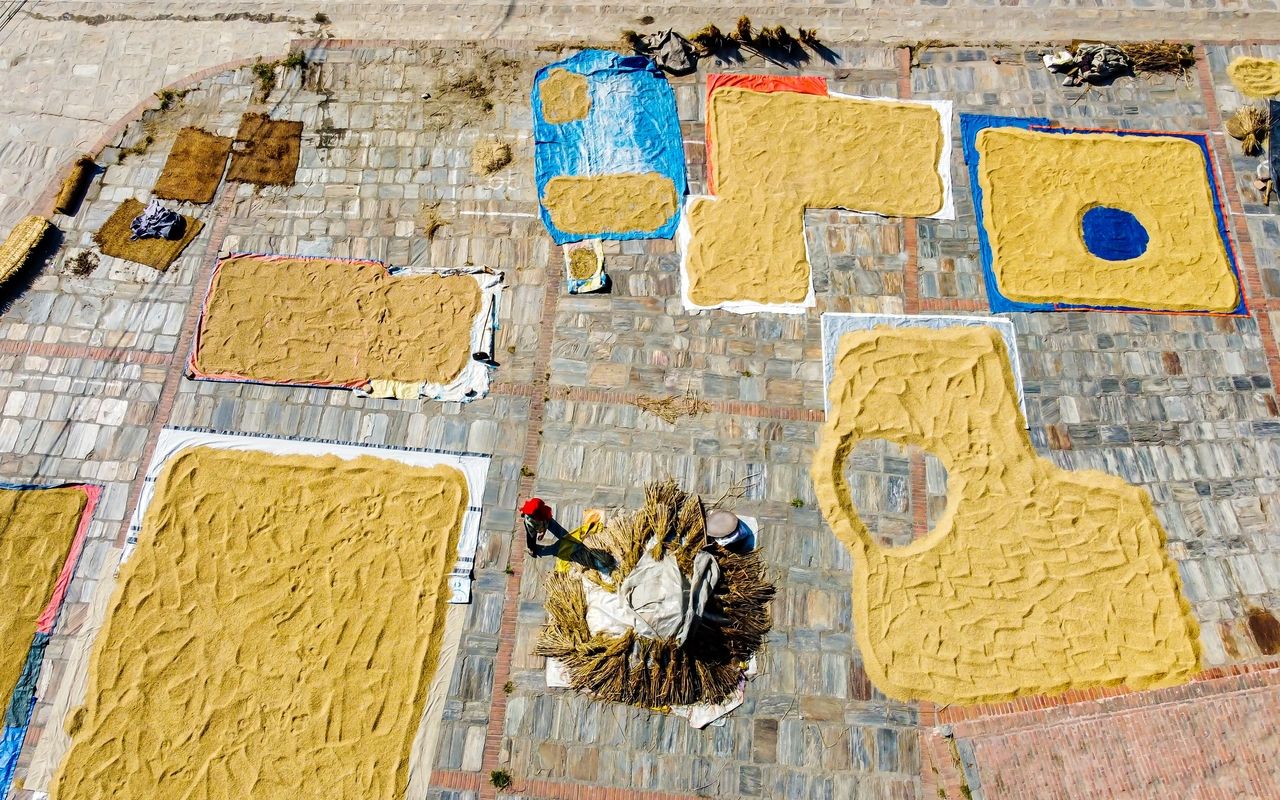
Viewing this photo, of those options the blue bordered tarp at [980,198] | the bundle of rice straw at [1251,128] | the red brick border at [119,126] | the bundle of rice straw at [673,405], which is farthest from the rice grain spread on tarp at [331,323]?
the bundle of rice straw at [1251,128]

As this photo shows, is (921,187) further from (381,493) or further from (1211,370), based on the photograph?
(381,493)

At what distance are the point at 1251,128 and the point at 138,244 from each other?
753 inches

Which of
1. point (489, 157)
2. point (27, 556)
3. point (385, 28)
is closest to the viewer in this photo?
point (27, 556)

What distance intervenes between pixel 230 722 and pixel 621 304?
806 cm

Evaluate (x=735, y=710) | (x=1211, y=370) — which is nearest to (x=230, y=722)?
(x=735, y=710)

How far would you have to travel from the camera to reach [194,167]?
1295 centimetres

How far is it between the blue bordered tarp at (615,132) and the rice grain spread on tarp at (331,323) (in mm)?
2406

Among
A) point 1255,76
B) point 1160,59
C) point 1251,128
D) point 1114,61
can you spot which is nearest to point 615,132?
point 1114,61

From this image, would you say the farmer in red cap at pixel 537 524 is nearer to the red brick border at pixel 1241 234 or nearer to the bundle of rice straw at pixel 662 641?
the bundle of rice straw at pixel 662 641

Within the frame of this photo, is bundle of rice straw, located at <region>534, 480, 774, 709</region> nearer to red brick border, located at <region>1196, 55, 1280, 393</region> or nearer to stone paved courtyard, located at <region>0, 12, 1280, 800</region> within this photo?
stone paved courtyard, located at <region>0, 12, 1280, 800</region>

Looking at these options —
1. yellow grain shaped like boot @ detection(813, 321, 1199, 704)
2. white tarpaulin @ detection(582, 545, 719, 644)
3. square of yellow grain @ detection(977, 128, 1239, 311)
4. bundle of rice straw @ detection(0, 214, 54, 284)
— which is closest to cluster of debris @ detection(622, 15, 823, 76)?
square of yellow grain @ detection(977, 128, 1239, 311)

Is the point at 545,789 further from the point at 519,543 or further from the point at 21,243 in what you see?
the point at 21,243

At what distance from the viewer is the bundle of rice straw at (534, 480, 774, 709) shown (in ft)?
31.5

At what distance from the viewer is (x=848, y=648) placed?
396 inches
